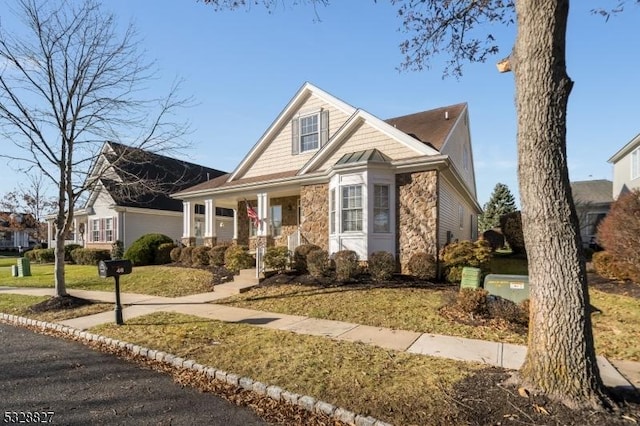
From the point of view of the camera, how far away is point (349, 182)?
12.9m

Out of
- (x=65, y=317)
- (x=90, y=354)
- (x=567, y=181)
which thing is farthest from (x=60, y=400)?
(x=567, y=181)

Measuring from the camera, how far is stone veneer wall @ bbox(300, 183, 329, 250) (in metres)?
14.5

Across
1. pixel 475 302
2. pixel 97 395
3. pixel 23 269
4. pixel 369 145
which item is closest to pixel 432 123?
pixel 369 145

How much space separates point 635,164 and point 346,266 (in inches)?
856

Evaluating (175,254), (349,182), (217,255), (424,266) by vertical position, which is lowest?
(175,254)

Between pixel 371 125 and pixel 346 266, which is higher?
pixel 371 125

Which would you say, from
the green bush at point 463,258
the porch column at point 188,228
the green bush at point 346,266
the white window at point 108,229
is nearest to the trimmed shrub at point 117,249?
the white window at point 108,229

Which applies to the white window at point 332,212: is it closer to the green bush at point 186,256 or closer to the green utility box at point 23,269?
the green bush at point 186,256

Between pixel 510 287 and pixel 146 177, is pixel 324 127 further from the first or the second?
pixel 510 287

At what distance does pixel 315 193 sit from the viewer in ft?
48.9

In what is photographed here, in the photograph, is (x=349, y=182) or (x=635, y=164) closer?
(x=349, y=182)

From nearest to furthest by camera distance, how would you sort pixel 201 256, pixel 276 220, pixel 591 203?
pixel 201 256
pixel 276 220
pixel 591 203

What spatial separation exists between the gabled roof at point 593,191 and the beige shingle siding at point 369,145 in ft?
76.8

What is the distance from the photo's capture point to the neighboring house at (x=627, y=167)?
2198 centimetres
